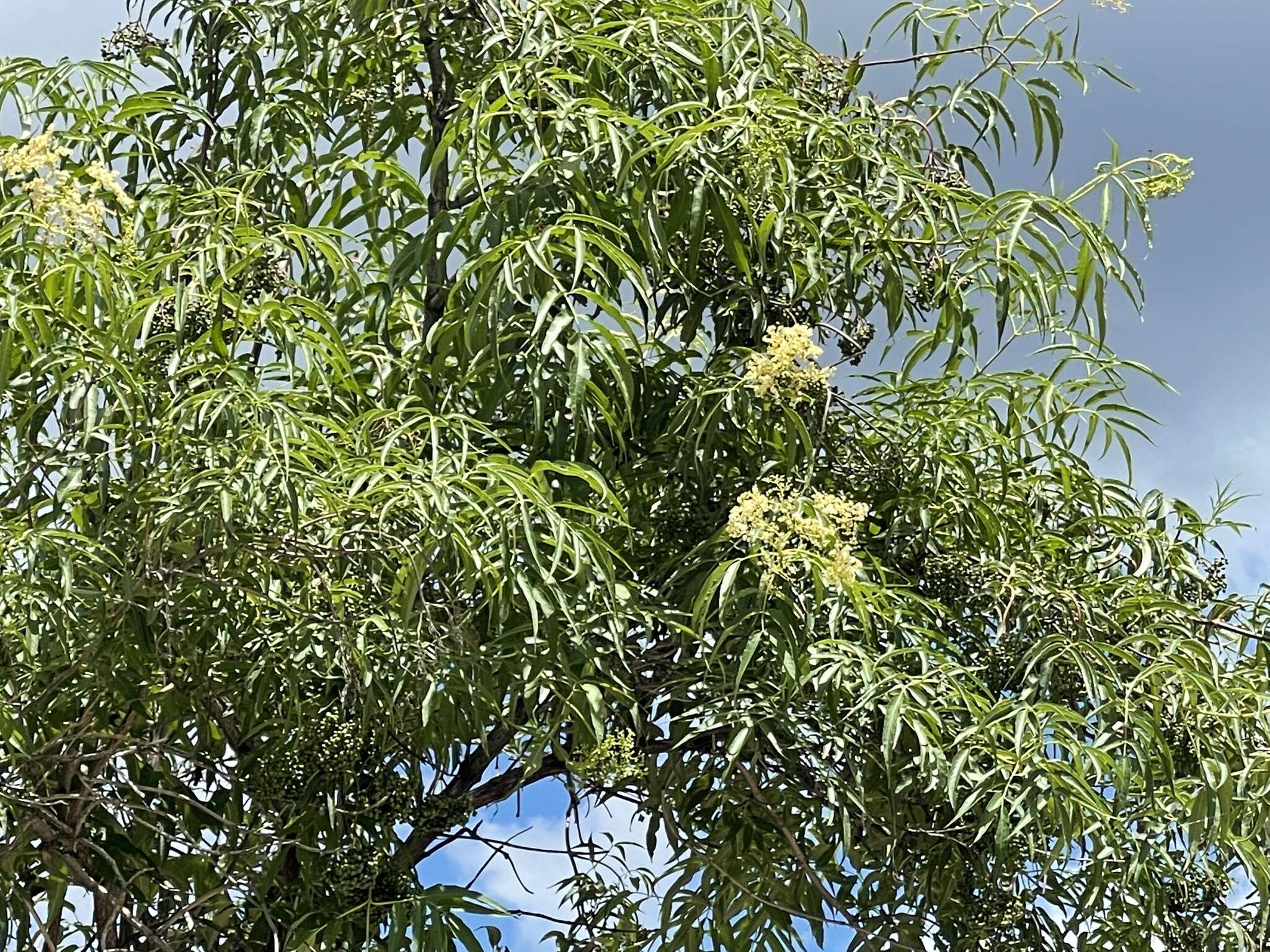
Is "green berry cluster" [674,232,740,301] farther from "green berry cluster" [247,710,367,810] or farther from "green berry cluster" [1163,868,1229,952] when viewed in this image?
"green berry cluster" [1163,868,1229,952]

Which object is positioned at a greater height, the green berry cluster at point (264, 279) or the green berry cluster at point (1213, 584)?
the green berry cluster at point (264, 279)

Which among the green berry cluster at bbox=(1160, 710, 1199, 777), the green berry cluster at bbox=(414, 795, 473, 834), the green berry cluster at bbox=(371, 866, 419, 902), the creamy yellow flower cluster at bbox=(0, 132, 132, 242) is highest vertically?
the creamy yellow flower cluster at bbox=(0, 132, 132, 242)

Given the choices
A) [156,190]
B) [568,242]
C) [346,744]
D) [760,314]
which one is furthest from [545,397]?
[156,190]

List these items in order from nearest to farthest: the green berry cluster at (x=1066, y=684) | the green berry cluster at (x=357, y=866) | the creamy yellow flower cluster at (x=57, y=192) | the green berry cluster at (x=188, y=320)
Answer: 1. the creamy yellow flower cluster at (x=57, y=192)
2. the green berry cluster at (x=188, y=320)
3. the green berry cluster at (x=357, y=866)
4. the green berry cluster at (x=1066, y=684)

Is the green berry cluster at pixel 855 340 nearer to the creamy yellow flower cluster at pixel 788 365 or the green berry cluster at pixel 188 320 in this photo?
the creamy yellow flower cluster at pixel 788 365

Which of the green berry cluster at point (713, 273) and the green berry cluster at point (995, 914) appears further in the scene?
the green berry cluster at point (713, 273)

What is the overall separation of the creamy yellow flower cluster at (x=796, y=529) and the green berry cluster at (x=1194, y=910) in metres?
0.85

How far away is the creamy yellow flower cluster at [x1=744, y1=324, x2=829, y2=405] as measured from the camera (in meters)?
2.53

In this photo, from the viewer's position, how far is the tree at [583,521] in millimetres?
2525

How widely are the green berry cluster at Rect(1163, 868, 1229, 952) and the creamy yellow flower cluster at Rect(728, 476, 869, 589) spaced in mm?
853

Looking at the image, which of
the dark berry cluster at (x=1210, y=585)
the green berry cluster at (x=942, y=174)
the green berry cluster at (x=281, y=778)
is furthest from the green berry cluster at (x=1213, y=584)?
the green berry cluster at (x=281, y=778)

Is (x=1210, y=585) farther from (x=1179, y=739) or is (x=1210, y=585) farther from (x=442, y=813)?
(x=442, y=813)

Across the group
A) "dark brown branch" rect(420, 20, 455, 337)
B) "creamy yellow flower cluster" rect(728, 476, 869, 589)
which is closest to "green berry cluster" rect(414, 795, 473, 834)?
"creamy yellow flower cluster" rect(728, 476, 869, 589)

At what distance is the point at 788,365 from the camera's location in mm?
2549
